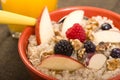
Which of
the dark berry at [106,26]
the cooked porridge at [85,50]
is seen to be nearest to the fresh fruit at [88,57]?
the cooked porridge at [85,50]

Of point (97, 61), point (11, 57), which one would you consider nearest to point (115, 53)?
point (97, 61)

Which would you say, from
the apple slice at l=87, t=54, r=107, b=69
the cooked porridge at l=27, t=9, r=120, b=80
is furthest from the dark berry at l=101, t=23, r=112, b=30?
the apple slice at l=87, t=54, r=107, b=69

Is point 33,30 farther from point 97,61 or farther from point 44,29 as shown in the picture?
point 97,61

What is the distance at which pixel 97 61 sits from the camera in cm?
59

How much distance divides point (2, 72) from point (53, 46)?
0.16 m

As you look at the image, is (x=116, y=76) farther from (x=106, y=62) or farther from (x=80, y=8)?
(x=80, y=8)

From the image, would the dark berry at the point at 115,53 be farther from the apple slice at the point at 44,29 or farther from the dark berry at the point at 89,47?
the apple slice at the point at 44,29

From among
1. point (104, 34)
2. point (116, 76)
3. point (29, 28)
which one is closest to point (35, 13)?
point (29, 28)

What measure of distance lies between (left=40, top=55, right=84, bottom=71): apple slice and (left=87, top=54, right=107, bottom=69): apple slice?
0.03 meters

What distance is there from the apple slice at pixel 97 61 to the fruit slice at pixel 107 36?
0.06m

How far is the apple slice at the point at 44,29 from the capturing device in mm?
653

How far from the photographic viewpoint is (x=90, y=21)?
27.8 inches

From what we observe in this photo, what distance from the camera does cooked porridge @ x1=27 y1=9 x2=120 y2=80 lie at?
58 centimetres

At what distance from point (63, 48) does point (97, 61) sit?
0.08 meters
